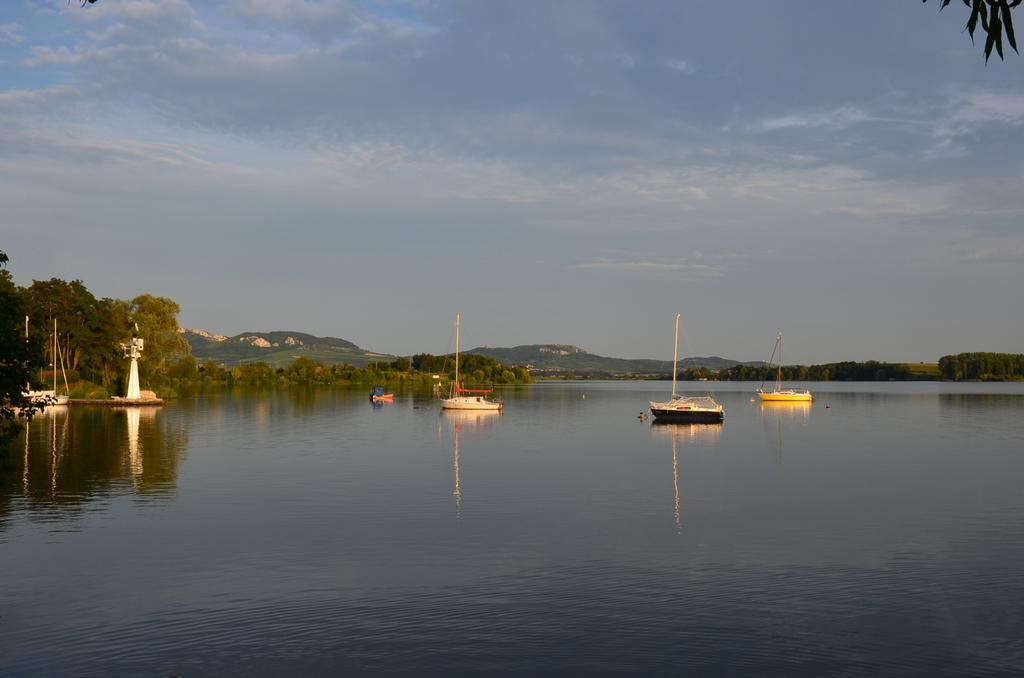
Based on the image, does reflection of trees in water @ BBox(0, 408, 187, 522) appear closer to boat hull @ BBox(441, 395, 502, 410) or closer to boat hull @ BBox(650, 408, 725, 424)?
boat hull @ BBox(441, 395, 502, 410)

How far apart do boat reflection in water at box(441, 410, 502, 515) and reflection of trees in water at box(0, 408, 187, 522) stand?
43.0 feet

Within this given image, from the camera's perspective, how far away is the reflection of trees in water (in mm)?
37156

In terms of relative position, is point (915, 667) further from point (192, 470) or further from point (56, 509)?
point (192, 470)

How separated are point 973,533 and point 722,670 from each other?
18.1 meters

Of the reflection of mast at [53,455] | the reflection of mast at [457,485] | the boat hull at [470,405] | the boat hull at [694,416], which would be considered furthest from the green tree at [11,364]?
the boat hull at [470,405]

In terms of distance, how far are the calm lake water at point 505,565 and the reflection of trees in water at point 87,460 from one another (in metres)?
0.37

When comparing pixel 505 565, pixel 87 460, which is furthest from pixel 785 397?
pixel 505 565

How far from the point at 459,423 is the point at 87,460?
4276 cm

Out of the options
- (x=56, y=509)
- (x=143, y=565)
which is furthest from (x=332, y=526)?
(x=56, y=509)

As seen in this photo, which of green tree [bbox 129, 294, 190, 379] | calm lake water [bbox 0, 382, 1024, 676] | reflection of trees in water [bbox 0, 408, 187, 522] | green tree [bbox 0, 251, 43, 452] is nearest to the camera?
green tree [bbox 0, 251, 43, 452]

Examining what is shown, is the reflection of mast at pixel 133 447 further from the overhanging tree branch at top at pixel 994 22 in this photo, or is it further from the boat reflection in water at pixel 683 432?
the overhanging tree branch at top at pixel 994 22

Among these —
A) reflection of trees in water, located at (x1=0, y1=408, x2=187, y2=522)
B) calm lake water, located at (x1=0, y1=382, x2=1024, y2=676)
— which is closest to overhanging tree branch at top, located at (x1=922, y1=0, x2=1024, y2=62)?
calm lake water, located at (x1=0, y1=382, x2=1024, y2=676)

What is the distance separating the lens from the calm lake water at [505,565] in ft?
55.3

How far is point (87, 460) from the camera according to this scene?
49125 mm
